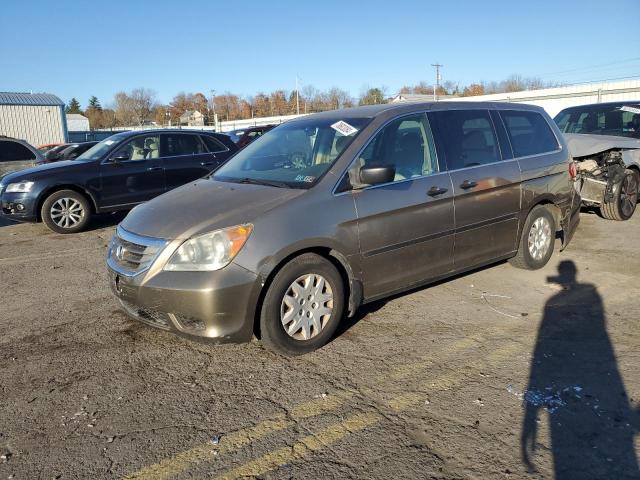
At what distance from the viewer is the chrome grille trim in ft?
12.1

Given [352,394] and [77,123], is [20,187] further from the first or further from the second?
[77,123]

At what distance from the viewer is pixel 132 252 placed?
12.6 ft

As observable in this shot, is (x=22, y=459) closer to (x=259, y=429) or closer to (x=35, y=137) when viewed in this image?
(x=259, y=429)

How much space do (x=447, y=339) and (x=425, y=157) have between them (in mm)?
1592

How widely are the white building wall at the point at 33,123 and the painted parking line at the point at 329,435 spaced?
3386cm

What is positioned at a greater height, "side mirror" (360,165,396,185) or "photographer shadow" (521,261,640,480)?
"side mirror" (360,165,396,185)

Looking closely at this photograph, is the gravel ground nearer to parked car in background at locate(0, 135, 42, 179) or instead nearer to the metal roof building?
parked car in background at locate(0, 135, 42, 179)

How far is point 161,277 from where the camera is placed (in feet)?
11.7

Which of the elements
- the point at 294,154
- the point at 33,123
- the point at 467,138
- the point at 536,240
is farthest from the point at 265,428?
the point at 33,123

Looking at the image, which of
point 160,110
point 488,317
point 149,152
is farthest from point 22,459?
point 160,110

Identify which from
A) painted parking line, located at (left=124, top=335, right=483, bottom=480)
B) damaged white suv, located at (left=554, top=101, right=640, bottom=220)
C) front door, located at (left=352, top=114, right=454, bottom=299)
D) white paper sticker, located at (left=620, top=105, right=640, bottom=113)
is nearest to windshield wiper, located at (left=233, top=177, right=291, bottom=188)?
front door, located at (left=352, top=114, right=454, bottom=299)

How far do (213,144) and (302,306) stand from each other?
688 centimetres

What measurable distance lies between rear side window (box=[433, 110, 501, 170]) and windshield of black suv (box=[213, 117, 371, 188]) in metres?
0.84

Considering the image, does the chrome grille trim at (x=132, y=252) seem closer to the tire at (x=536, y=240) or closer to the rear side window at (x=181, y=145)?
the tire at (x=536, y=240)
